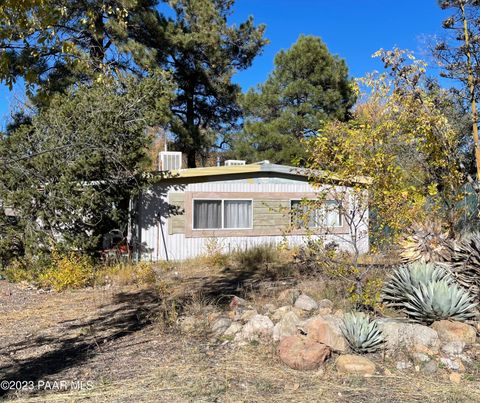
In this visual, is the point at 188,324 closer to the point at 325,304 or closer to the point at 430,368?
the point at 325,304

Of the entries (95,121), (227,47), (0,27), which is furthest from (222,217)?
(0,27)

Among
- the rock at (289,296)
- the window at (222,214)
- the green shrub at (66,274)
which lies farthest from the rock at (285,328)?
the window at (222,214)

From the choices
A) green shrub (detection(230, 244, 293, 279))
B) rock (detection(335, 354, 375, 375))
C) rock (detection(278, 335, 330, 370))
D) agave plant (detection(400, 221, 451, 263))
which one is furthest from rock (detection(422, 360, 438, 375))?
green shrub (detection(230, 244, 293, 279))

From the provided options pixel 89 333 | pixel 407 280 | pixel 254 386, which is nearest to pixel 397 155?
pixel 407 280

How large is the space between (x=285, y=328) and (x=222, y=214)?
342 inches

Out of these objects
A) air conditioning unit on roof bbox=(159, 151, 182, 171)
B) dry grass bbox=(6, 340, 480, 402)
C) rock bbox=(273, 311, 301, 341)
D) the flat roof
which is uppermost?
air conditioning unit on roof bbox=(159, 151, 182, 171)

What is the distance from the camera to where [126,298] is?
27.7 feet

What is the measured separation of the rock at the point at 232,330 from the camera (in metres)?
5.85

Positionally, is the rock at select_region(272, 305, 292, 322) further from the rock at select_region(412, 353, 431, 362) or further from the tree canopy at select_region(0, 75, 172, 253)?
the tree canopy at select_region(0, 75, 172, 253)

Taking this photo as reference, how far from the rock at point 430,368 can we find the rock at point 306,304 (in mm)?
2115

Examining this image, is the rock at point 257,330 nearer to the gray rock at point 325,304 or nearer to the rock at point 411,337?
the gray rock at point 325,304

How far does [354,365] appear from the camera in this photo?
4688 mm

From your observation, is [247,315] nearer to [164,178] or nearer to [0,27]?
[0,27]

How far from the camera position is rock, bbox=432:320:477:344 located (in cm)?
543
